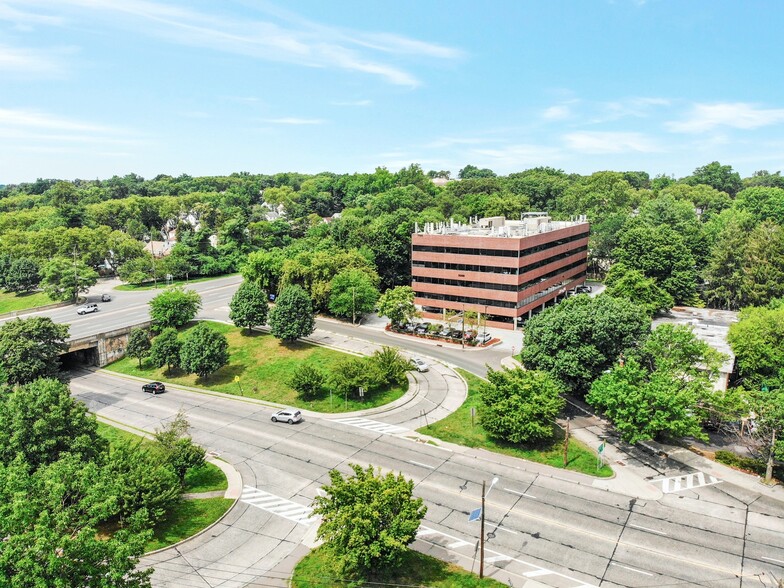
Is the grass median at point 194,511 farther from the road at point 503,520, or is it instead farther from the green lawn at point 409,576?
the green lawn at point 409,576

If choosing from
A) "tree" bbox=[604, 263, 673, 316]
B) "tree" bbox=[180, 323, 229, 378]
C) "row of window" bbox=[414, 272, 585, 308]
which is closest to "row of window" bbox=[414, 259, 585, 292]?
"row of window" bbox=[414, 272, 585, 308]

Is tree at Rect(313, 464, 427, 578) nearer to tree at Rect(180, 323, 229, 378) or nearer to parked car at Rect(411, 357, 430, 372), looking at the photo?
parked car at Rect(411, 357, 430, 372)

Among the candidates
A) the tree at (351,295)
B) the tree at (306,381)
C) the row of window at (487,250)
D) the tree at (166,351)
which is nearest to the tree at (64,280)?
the tree at (166,351)

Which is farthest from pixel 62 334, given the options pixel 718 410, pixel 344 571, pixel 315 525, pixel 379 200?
pixel 379 200

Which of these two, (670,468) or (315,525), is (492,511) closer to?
(315,525)

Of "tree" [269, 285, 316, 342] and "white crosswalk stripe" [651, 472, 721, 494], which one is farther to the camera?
"tree" [269, 285, 316, 342]

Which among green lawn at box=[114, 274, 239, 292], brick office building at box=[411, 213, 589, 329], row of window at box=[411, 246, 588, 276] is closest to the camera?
row of window at box=[411, 246, 588, 276]
